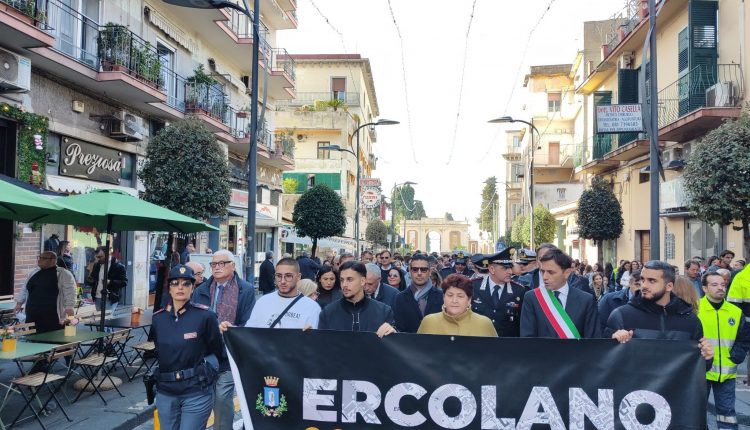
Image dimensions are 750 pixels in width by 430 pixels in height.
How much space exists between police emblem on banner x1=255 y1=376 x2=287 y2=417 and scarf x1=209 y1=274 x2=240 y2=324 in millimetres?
1424

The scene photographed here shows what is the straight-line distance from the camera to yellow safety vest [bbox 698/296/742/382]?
5.86m

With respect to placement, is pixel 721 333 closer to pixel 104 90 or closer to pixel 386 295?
pixel 386 295

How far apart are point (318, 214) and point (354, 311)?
23930mm

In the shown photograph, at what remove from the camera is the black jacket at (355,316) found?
510cm

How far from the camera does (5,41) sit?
39.6 feet

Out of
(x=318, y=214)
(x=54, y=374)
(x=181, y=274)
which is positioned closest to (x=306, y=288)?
(x=181, y=274)

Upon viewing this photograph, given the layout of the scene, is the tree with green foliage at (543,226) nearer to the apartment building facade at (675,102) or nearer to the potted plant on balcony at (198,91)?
the apartment building facade at (675,102)

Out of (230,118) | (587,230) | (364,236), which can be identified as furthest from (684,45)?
(364,236)

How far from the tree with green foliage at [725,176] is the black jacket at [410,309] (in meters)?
7.67

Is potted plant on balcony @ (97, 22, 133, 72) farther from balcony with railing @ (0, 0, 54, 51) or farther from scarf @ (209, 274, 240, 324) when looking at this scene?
scarf @ (209, 274, 240, 324)

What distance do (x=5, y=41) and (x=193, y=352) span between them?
10286 millimetres

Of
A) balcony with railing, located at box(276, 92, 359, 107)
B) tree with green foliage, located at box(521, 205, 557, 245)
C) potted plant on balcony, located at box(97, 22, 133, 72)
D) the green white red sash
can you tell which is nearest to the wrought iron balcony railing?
the green white red sash

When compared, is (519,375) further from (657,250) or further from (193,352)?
(657,250)

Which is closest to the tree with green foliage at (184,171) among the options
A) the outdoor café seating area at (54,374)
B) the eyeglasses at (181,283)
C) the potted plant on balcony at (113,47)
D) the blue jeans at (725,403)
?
the potted plant on balcony at (113,47)
